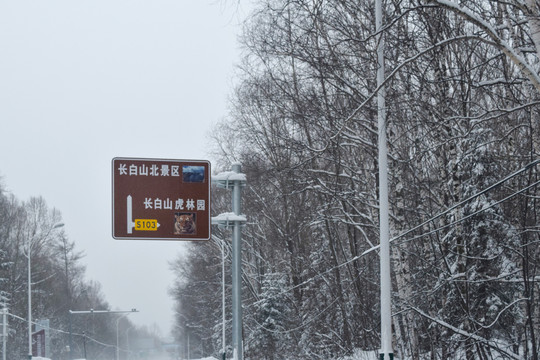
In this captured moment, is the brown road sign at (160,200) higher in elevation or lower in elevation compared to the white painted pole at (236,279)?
higher

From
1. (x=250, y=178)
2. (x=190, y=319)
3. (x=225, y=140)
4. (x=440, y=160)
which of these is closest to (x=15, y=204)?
(x=190, y=319)

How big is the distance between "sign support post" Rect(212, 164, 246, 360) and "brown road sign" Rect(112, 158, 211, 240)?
309 mm

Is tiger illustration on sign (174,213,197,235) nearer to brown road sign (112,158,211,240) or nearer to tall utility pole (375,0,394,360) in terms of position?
brown road sign (112,158,211,240)

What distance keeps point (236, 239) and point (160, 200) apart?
128 cm

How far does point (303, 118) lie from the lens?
19203 mm

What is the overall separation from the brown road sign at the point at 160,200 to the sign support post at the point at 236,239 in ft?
1.01

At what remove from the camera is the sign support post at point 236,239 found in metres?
11.8

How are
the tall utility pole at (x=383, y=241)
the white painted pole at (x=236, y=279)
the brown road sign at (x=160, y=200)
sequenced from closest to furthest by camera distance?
the white painted pole at (x=236, y=279), the brown road sign at (x=160, y=200), the tall utility pole at (x=383, y=241)

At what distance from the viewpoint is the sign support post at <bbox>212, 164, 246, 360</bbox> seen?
11.8 metres

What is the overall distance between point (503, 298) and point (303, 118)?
610 cm

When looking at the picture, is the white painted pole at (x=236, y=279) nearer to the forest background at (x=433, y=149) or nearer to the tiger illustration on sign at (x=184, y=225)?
the tiger illustration on sign at (x=184, y=225)

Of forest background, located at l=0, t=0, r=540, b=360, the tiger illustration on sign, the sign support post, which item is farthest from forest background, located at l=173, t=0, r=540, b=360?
the tiger illustration on sign

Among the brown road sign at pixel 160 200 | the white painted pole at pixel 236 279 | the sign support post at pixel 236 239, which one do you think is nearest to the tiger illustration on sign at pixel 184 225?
the brown road sign at pixel 160 200

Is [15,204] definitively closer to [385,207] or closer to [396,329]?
[396,329]
